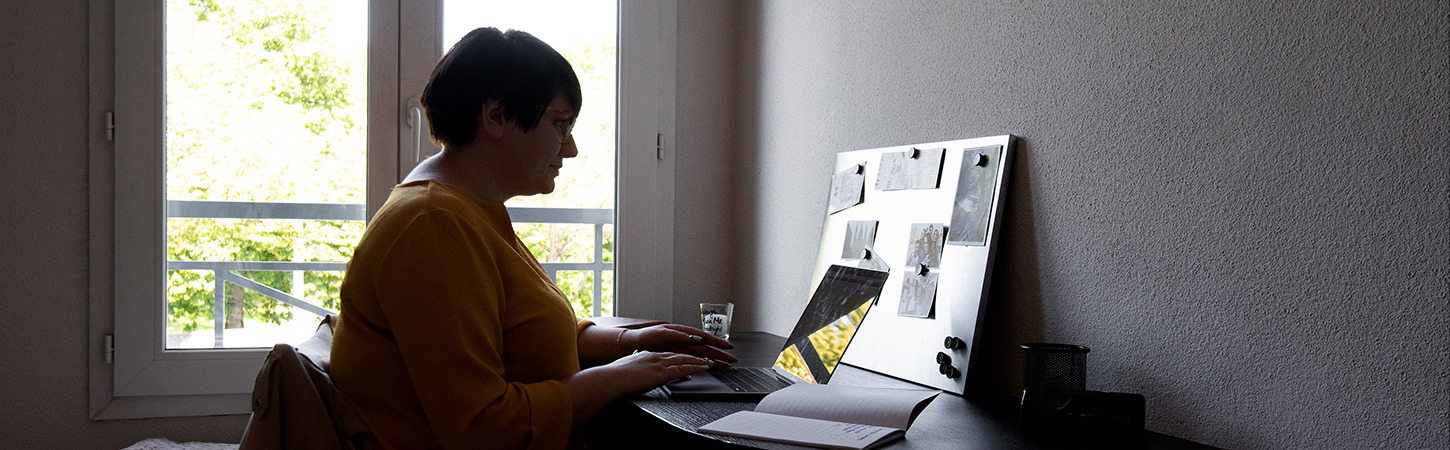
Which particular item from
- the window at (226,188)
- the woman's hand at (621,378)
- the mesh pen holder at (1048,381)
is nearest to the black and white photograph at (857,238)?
the woman's hand at (621,378)

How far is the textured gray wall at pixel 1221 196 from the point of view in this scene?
878 mm

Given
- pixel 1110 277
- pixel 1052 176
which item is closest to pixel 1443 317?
pixel 1110 277

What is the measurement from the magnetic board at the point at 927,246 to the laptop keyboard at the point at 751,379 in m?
0.22

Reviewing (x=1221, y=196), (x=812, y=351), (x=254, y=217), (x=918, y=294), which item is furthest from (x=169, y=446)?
(x=1221, y=196)

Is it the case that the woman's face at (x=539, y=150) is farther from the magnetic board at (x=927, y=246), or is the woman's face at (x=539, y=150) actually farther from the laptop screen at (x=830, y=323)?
the magnetic board at (x=927, y=246)

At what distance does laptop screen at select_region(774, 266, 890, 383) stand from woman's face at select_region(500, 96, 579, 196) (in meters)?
0.50

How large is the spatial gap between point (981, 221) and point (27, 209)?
2.10 m

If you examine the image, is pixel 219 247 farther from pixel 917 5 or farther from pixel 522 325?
pixel 917 5

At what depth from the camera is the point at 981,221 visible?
1.42 meters

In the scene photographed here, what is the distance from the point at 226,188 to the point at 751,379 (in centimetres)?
151

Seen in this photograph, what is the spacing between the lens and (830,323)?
1484mm

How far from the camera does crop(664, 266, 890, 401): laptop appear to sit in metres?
1.33

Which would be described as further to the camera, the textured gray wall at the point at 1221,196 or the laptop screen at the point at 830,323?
the laptop screen at the point at 830,323

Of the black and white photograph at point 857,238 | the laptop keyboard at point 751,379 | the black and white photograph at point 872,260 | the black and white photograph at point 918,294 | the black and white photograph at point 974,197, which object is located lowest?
the laptop keyboard at point 751,379
